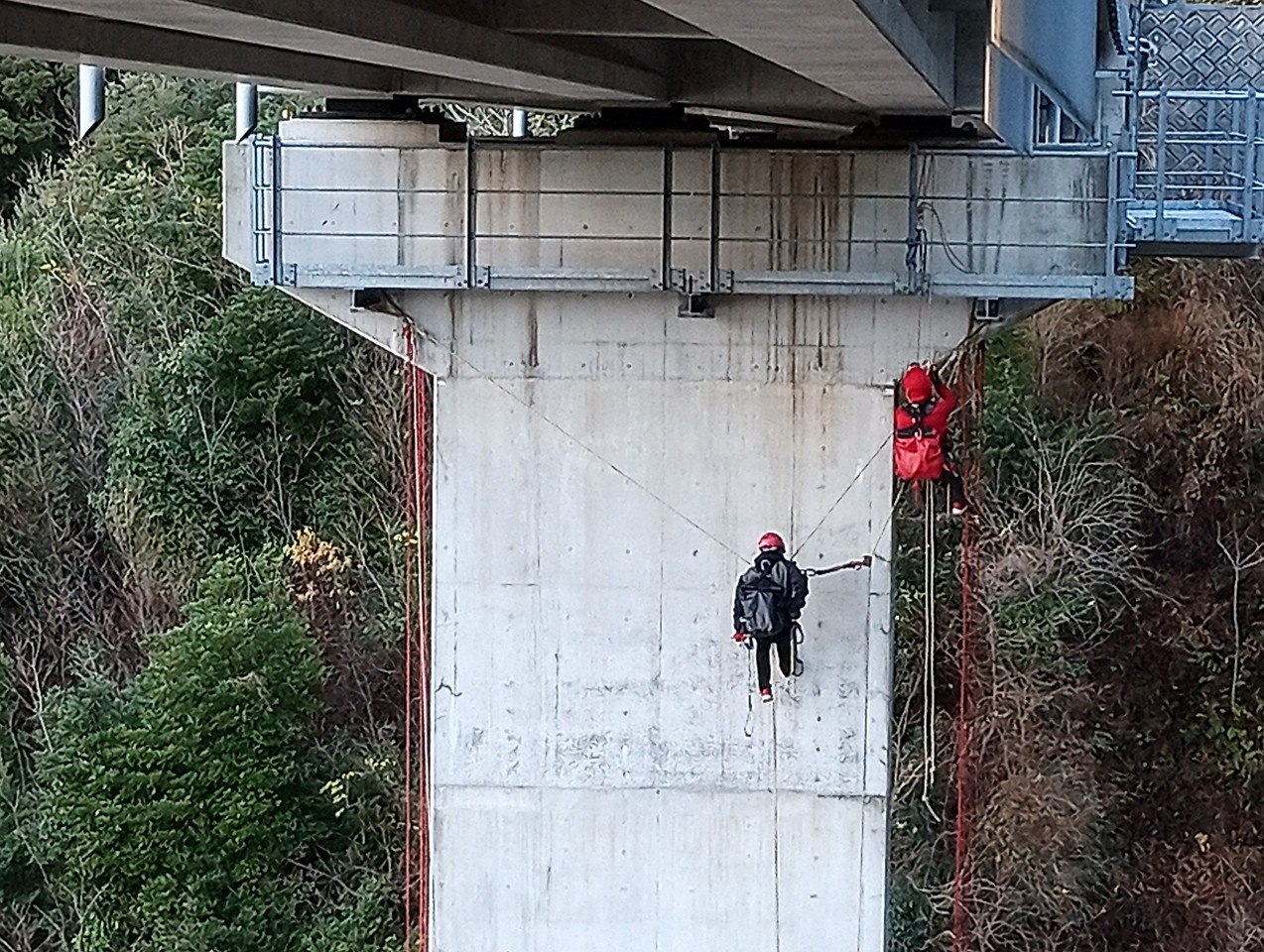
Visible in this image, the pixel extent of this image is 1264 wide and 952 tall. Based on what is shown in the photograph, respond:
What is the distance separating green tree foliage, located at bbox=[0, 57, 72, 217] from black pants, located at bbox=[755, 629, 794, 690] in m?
15.1

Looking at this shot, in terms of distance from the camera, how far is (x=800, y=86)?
8.54m

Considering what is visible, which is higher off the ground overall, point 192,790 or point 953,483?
point 953,483

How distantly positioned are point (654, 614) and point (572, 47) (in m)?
3.84

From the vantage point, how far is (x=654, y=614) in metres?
10.3

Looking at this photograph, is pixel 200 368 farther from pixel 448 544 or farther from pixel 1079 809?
pixel 1079 809

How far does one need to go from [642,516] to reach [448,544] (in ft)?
4.07

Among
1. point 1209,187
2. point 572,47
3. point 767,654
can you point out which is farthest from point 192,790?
point 1209,187

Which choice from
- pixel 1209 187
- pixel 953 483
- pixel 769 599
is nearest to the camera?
pixel 769 599

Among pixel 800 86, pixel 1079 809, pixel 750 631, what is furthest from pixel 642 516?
pixel 1079 809

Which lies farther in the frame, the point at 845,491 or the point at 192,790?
the point at 192,790

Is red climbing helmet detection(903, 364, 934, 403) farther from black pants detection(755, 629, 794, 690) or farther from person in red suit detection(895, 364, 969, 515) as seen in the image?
black pants detection(755, 629, 794, 690)

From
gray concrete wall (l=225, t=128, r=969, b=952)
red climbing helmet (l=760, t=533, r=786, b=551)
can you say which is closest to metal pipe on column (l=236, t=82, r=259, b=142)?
gray concrete wall (l=225, t=128, r=969, b=952)

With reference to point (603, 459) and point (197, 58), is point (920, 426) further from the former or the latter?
point (197, 58)

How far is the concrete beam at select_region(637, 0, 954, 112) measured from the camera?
14.3ft
